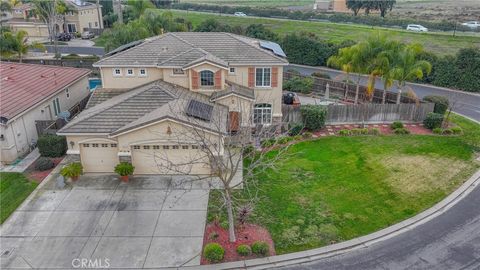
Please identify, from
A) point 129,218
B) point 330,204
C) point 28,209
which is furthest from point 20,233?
point 330,204

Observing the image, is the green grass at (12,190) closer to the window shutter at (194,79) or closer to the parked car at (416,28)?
the window shutter at (194,79)

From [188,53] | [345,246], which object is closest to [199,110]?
[188,53]

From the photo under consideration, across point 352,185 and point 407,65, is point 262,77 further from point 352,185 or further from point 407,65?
point 407,65

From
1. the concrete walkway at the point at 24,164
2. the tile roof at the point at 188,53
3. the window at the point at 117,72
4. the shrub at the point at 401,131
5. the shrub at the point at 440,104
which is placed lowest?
the concrete walkway at the point at 24,164

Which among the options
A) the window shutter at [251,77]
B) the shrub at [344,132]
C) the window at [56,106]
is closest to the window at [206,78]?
the window shutter at [251,77]

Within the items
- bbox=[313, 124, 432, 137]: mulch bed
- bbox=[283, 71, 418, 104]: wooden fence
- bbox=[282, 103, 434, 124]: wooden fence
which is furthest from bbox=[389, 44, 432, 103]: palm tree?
bbox=[313, 124, 432, 137]: mulch bed

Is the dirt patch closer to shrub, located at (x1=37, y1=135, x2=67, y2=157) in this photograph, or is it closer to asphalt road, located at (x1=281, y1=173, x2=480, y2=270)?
asphalt road, located at (x1=281, y1=173, x2=480, y2=270)

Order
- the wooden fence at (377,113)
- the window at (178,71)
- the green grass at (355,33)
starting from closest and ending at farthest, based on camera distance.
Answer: the window at (178,71)
the wooden fence at (377,113)
the green grass at (355,33)

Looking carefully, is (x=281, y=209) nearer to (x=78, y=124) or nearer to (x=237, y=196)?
(x=237, y=196)
